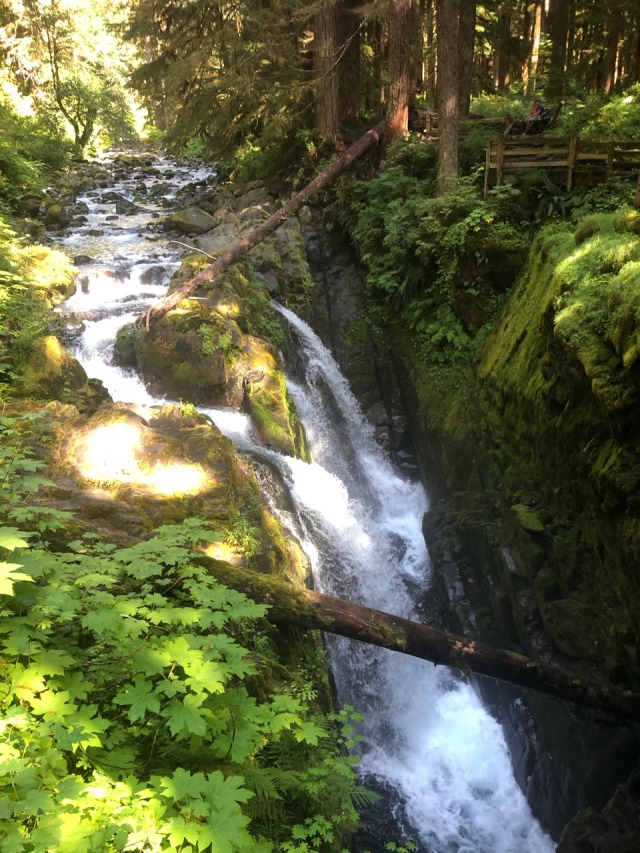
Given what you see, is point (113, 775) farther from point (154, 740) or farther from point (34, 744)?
point (34, 744)

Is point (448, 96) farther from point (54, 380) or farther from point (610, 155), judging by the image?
point (54, 380)

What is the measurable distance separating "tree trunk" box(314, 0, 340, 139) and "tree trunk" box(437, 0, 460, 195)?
519 centimetres

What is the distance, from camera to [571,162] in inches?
399

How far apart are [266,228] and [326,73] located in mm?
5457

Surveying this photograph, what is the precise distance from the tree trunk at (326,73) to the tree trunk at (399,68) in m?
1.80

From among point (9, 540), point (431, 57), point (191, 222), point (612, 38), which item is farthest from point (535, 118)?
point (9, 540)

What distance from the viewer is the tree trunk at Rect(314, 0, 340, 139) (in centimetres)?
1608

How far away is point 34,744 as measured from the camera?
8.04 feet

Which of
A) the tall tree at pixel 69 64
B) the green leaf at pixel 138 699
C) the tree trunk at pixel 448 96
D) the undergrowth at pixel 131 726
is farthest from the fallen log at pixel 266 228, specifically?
the tall tree at pixel 69 64

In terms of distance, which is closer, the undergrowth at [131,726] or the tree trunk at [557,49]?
the undergrowth at [131,726]

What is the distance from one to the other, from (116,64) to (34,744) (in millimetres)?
31085

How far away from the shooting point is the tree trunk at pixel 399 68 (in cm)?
1420

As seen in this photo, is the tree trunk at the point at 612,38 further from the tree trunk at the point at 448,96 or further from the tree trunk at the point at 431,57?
the tree trunk at the point at 448,96

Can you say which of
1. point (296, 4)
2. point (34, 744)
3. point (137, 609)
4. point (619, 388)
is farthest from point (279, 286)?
point (34, 744)
